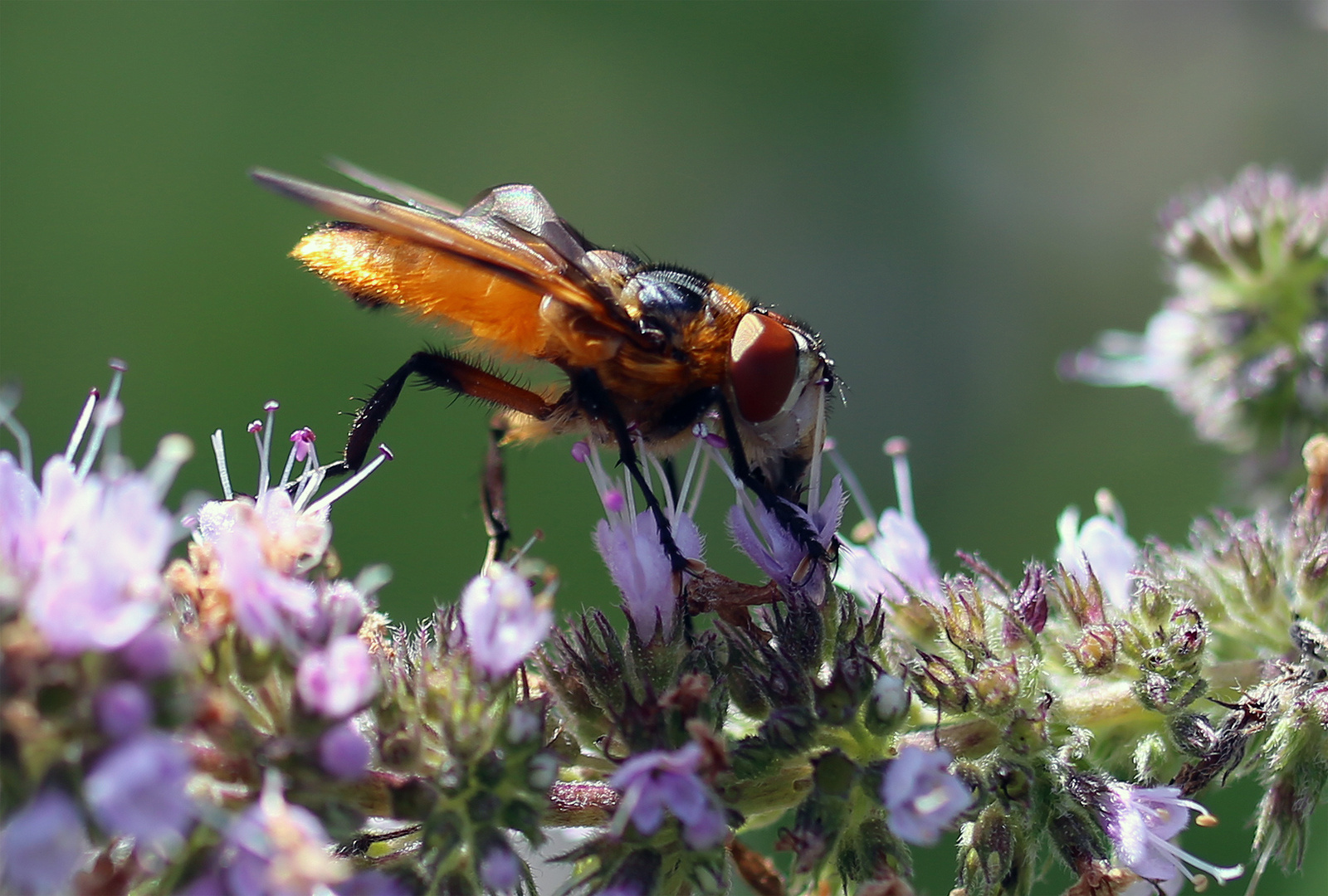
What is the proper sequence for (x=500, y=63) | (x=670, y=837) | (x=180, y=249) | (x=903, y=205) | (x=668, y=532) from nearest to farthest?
(x=670, y=837), (x=668, y=532), (x=180, y=249), (x=500, y=63), (x=903, y=205)

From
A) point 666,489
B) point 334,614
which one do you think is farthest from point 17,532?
point 666,489

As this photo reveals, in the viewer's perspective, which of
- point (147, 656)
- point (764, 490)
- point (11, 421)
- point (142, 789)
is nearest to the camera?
point (142, 789)

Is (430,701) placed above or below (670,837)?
above

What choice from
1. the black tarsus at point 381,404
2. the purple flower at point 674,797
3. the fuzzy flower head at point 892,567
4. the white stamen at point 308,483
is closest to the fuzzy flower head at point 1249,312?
the fuzzy flower head at point 892,567

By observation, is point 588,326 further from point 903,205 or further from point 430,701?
point 903,205

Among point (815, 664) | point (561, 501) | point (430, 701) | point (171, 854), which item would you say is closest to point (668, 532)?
point (815, 664)

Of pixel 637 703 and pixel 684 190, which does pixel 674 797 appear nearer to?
pixel 637 703
